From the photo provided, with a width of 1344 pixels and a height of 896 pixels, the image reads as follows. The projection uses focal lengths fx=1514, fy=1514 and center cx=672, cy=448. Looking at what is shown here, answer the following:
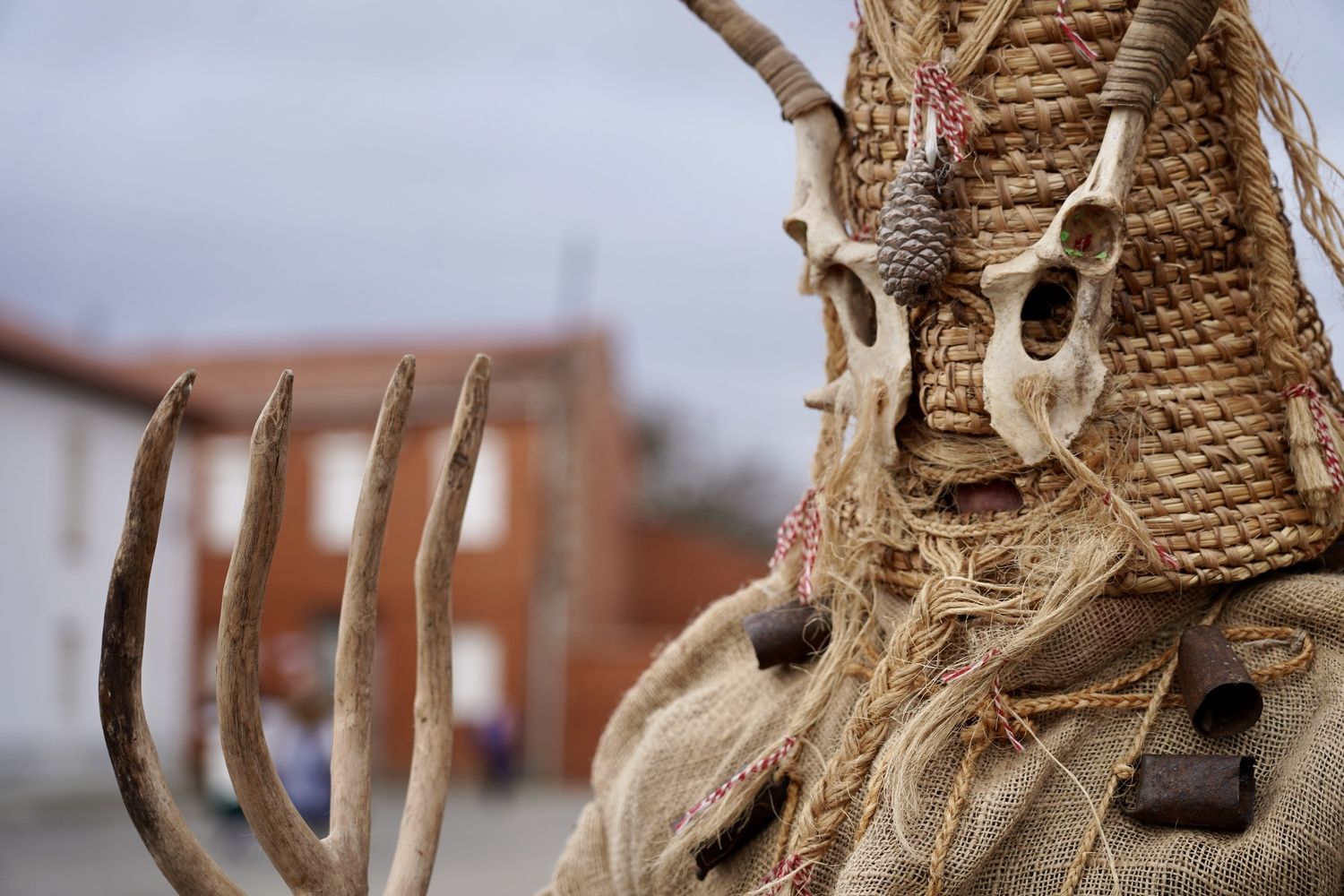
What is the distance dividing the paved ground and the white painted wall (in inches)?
36.8

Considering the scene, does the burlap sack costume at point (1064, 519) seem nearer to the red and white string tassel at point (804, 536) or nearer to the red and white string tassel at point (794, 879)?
the red and white string tassel at point (794, 879)

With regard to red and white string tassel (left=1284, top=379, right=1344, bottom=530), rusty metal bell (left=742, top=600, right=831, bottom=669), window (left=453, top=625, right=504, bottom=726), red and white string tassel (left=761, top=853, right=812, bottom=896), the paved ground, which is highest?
red and white string tassel (left=1284, top=379, right=1344, bottom=530)

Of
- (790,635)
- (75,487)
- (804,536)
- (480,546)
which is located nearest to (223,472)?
(75,487)

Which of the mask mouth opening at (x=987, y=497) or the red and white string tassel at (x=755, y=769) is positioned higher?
the mask mouth opening at (x=987, y=497)

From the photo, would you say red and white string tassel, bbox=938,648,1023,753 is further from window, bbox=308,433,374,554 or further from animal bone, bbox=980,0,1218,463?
window, bbox=308,433,374,554

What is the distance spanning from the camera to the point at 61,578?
20094 millimetres

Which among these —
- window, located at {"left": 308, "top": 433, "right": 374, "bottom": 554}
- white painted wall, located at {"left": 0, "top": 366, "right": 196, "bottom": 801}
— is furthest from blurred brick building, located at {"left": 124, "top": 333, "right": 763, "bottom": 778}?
white painted wall, located at {"left": 0, "top": 366, "right": 196, "bottom": 801}

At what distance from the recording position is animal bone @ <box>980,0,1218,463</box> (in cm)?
173

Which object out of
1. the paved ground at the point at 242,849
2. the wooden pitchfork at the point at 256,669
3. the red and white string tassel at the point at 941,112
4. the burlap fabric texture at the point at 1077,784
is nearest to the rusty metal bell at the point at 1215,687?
the burlap fabric texture at the point at 1077,784

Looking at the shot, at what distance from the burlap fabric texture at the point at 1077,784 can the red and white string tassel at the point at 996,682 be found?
3 cm

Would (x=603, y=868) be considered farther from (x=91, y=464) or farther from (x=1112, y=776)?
(x=91, y=464)

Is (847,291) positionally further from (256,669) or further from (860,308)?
(256,669)

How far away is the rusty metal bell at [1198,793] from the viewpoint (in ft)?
5.37

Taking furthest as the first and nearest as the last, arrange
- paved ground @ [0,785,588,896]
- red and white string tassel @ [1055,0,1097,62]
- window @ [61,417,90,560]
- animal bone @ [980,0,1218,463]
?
window @ [61,417,90,560] → paved ground @ [0,785,588,896] → red and white string tassel @ [1055,0,1097,62] → animal bone @ [980,0,1218,463]
